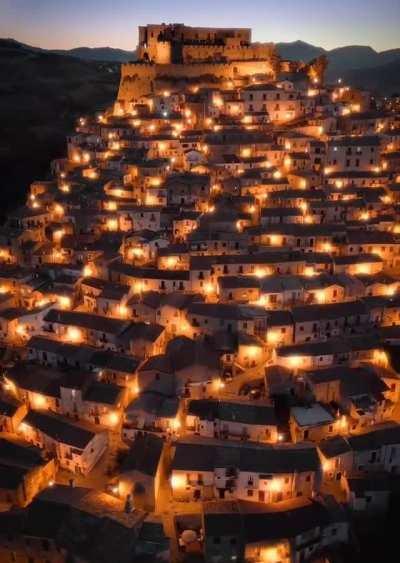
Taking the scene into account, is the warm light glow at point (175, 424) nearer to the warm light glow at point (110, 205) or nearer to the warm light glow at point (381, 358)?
the warm light glow at point (381, 358)

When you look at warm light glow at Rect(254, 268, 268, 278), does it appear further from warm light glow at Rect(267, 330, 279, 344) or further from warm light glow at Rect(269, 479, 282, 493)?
warm light glow at Rect(269, 479, 282, 493)

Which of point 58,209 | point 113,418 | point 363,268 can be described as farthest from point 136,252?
point 363,268

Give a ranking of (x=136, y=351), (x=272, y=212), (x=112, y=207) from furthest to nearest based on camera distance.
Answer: (x=112, y=207) < (x=272, y=212) < (x=136, y=351)

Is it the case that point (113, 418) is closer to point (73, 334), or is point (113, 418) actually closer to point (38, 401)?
point (38, 401)

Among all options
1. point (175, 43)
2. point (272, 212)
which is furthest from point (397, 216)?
point (175, 43)

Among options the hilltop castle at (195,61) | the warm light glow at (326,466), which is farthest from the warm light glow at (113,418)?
the hilltop castle at (195,61)

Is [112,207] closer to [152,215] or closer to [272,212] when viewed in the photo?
[152,215]

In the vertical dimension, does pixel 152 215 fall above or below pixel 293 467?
above
